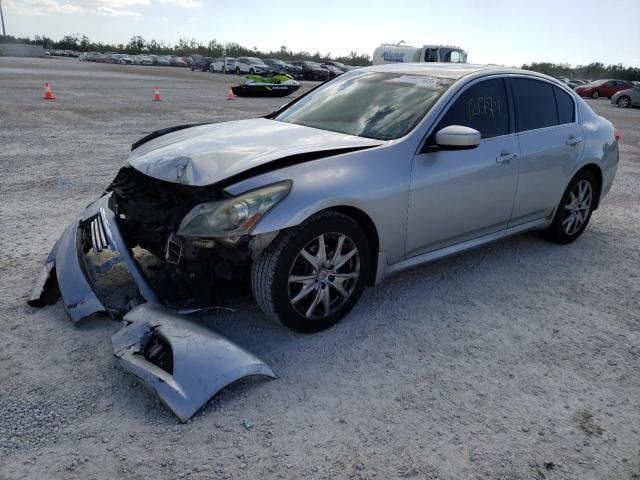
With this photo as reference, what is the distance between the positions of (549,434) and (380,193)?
1640 mm

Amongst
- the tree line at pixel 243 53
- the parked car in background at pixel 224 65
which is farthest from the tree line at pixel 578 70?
the parked car in background at pixel 224 65

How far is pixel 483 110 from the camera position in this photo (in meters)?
3.99

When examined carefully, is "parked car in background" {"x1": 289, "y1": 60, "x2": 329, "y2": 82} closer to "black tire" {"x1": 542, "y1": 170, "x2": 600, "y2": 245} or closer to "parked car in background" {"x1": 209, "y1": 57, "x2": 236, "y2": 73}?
"parked car in background" {"x1": 209, "y1": 57, "x2": 236, "y2": 73}

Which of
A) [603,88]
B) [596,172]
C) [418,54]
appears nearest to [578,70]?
[603,88]

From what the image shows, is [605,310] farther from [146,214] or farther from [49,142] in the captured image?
[49,142]

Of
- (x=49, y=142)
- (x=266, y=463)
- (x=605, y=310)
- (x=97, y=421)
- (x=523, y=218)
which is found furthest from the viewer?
(x=49, y=142)


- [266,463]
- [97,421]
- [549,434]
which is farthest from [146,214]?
[549,434]

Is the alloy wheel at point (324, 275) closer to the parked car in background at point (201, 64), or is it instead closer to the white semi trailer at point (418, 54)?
the white semi trailer at point (418, 54)

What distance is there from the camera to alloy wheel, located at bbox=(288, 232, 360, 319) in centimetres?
311

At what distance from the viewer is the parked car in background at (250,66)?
42.7 meters

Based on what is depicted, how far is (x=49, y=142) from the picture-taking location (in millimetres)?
9070

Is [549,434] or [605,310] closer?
[549,434]

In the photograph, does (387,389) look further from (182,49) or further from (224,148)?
(182,49)

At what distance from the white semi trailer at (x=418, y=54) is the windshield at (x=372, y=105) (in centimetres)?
2436
